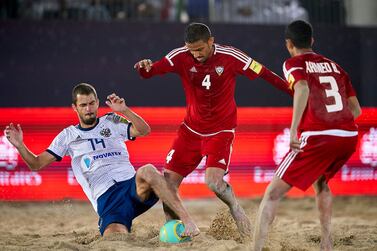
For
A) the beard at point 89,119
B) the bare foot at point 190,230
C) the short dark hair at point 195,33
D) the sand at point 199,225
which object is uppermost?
the short dark hair at point 195,33

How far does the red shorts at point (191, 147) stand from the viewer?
25.1ft

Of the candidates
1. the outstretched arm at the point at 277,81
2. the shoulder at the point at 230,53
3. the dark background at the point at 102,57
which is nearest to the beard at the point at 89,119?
the shoulder at the point at 230,53

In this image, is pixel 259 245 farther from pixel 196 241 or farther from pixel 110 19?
pixel 110 19

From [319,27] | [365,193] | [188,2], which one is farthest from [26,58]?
[365,193]

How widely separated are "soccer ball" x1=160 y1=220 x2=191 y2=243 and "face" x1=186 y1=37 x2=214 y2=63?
178cm

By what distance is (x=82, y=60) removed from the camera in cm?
1290

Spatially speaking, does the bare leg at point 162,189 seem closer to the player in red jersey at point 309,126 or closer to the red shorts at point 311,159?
the player in red jersey at point 309,126

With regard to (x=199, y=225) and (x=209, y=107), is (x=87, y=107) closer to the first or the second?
(x=209, y=107)

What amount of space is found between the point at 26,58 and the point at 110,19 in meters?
1.71

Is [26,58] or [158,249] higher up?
[26,58]

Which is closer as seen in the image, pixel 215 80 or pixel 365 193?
pixel 215 80

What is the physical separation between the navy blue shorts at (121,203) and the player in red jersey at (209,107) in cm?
33

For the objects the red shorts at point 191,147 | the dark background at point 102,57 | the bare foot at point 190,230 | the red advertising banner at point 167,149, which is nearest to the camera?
the bare foot at point 190,230

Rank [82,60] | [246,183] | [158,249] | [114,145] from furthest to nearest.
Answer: [82,60], [246,183], [114,145], [158,249]
